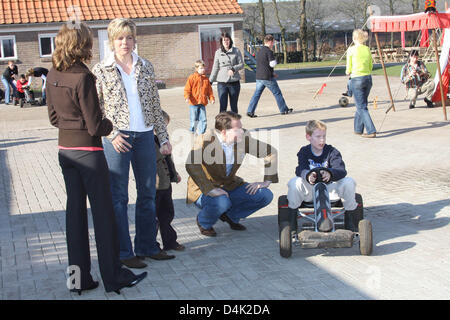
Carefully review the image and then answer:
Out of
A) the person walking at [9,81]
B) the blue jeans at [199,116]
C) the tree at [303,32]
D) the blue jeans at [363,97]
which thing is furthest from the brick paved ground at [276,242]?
the tree at [303,32]

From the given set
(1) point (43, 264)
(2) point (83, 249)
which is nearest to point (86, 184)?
(2) point (83, 249)

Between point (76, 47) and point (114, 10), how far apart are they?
2548 cm

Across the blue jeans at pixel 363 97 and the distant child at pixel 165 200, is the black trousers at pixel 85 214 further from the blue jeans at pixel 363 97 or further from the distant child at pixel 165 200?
the blue jeans at pixel 363 97

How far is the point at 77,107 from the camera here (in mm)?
4453

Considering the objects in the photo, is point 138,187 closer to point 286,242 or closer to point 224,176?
point 224,176

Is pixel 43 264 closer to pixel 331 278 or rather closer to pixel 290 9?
pixel 331 278

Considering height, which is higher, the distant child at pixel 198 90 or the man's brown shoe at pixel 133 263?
the distant child at pixel 198 90

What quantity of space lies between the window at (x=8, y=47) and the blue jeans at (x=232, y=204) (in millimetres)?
23697

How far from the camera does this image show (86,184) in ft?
15.0

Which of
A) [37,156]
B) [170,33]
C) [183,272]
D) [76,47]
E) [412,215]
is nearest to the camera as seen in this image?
[76,47]

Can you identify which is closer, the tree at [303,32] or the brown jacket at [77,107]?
the brown jacket at [77,107]

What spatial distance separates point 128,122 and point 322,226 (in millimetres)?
1866

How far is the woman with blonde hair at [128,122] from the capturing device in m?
4.99

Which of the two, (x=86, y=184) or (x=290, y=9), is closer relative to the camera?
(x=86, y=184)
